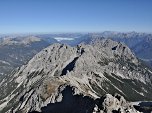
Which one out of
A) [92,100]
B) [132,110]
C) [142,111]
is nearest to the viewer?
[132,110]

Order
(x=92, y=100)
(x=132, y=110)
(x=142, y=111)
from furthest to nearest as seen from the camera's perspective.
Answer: (x=92, y=100)
(x=142, y=111)
(x=132, y=110)

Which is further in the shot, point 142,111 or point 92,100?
point 92,100

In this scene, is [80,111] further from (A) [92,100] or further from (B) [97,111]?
(B) [97,111]

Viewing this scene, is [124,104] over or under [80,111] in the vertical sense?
over

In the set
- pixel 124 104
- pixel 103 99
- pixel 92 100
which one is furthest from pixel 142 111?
pixel 92 100

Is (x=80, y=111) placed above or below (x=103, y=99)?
below

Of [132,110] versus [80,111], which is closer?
[132,110]

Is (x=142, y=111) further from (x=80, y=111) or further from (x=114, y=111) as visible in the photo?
(x=80, y=111)

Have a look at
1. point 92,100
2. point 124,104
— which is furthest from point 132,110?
point 92,100
